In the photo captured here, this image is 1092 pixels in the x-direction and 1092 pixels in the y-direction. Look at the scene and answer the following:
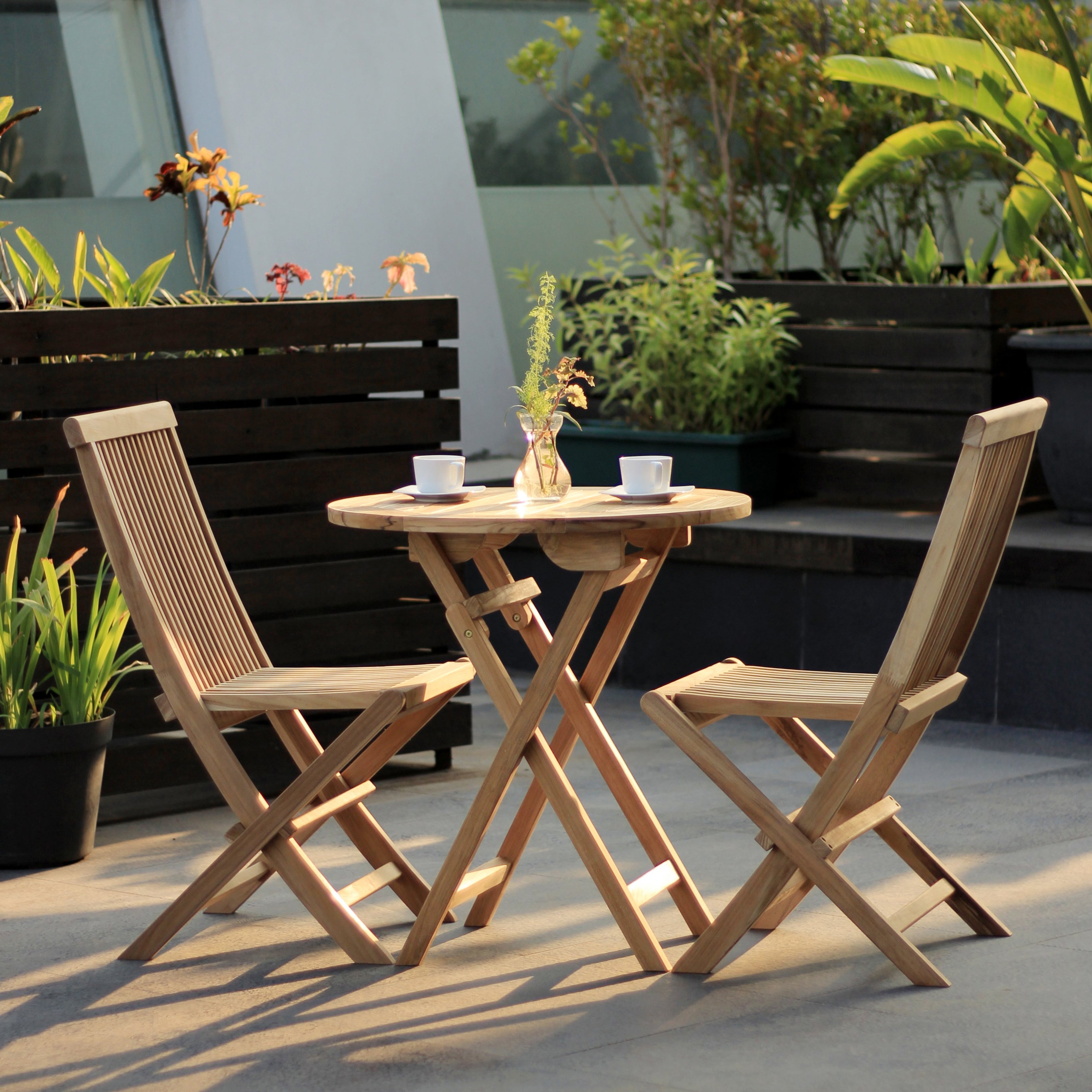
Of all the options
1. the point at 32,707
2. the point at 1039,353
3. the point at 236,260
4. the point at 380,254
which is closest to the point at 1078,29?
the point at 1039,353

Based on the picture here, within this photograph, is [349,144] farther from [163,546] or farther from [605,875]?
[605,875]

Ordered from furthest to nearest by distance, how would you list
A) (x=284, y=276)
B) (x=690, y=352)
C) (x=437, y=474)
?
(x=690, y=352) < (x=284, y=276) < (x=437, y=474)

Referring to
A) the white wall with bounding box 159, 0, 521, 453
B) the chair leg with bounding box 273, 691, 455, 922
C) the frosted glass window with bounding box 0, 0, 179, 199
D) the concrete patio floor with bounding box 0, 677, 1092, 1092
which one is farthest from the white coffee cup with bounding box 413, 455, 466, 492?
the frosted glass window with bounding box 0, 0, 179, 199

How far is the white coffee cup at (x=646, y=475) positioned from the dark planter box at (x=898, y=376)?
3261 millimetres

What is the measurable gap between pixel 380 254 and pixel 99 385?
3.98m

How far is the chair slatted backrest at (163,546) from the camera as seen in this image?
3623 millimetres

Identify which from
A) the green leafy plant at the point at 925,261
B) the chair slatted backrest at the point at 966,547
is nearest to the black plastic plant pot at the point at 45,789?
the chair slatted backrest at the point at 966,547

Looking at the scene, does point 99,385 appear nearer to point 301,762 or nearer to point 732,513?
point 301,762

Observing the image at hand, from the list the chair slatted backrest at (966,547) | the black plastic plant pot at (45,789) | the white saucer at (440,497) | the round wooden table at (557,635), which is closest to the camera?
the chair slatted backrest at (966,547)

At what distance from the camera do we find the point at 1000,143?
6.51 meters

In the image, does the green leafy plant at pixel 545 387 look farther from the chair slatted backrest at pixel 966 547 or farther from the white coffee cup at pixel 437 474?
the chair slatted backrest at pixel 966 547

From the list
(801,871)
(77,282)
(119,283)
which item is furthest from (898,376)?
(801,871)

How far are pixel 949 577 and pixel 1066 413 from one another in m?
3.25

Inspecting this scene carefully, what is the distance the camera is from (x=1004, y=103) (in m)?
6.32
